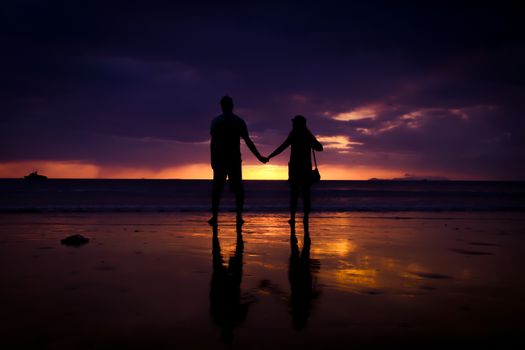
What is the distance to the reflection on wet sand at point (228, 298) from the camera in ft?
7.76

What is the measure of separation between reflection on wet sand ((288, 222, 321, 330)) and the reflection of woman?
3.91m

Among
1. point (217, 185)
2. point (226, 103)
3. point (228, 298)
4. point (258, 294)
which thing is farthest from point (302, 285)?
point (226, 103)

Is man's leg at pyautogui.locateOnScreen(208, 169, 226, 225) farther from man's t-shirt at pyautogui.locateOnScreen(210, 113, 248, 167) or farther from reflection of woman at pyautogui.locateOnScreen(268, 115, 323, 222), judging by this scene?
reflection of woman at pyautogui.locateOnScreen(268, 115, 323, 222)

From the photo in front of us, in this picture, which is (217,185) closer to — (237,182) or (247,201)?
(237,182)

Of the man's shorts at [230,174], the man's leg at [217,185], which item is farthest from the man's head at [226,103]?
the man's leg at [217,185]

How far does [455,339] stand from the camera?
2.14 m

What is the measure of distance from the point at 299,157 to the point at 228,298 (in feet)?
22.1

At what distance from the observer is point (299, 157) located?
9.44 meters

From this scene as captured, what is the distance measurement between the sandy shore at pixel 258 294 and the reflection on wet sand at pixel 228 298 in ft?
0.04

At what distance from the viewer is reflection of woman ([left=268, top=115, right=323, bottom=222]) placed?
Answer: 368 inches

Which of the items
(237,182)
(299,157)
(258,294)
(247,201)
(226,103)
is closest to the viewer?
(258,294)

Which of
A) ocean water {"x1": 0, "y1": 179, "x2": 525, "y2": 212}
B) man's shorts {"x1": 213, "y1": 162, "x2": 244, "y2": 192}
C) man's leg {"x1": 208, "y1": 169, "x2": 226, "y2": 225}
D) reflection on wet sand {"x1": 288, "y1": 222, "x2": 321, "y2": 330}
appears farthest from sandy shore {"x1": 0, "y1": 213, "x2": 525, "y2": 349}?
ocean water {"x1": 0, "y1": 179, "x2": 525, "y2": 212}

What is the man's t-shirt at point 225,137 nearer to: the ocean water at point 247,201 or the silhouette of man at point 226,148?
the silhouette of man at point 226,148

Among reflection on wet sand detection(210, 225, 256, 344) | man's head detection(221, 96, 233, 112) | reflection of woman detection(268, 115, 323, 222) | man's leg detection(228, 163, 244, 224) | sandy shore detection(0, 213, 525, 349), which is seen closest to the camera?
sandy shore detection(0, 213, 525, 349)
